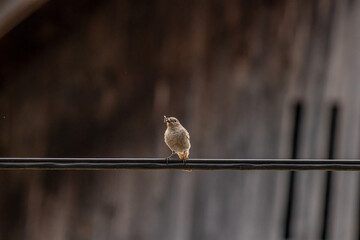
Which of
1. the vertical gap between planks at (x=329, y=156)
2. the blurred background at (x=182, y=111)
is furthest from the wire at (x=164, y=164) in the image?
the vertical gap between planks at (x=329, y=156)

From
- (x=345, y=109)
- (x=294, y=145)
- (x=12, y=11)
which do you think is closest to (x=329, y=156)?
(x=294, y=145)

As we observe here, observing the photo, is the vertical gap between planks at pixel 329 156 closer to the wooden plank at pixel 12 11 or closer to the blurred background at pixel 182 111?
the blurred background at pixel 182 111

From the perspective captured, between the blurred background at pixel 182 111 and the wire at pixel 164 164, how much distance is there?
3.01 meters

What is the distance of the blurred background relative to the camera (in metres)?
5.90

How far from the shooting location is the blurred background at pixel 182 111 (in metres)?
5.90

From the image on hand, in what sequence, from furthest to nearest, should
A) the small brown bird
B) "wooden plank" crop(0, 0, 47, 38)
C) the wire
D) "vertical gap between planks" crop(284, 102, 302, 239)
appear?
1. "vertical gap between planks" crop(284, 102, 302, 239)
2. "wooden plank" crop(0, 0, 47, 38)
3. the small brown bird
4. the wire

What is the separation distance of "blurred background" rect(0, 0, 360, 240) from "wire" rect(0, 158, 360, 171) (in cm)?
301

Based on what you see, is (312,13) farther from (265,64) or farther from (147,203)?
(147,203)

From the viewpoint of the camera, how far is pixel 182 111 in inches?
241

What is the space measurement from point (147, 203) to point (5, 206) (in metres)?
1.40

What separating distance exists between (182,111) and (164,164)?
3.20 metres

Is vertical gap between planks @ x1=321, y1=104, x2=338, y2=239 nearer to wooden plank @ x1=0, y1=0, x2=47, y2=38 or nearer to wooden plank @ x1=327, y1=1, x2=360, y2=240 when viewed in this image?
wooden plank @ x1=327, y1=1, x2=360, y2=240

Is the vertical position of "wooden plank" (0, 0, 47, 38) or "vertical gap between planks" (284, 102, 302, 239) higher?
"wooden plank" (0, 0, 47, 38)

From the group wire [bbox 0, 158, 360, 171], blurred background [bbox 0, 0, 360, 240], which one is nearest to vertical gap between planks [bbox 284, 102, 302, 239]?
blurred background [bbox 0, 0, 360, 240]
